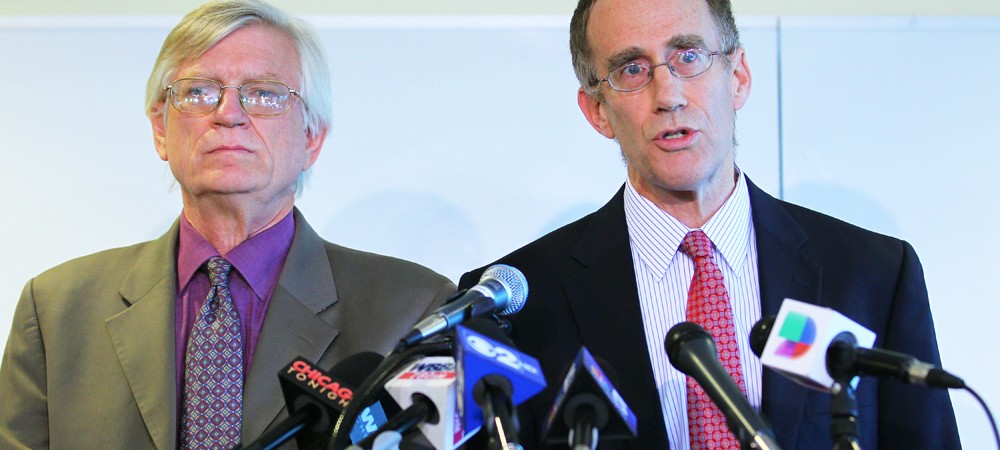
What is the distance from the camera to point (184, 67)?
2.65 meters

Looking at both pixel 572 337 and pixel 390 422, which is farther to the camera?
pixel 572 337

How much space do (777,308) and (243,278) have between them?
50.0 inches

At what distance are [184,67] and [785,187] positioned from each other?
73.8 inches

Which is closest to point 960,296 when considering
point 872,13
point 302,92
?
point 872,13

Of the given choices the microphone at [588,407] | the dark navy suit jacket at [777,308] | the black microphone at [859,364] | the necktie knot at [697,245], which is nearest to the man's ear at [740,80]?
the dark navy suit jacket at [777,308]

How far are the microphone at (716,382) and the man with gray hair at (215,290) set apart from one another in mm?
997

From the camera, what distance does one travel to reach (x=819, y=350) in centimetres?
157

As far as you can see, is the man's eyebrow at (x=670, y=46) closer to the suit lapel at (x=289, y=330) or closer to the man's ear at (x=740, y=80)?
the man's ear at (x=740, y=80)

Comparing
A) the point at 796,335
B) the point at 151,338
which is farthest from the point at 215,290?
the point at 796,335

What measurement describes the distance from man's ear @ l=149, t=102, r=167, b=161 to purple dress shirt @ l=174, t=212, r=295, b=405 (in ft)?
0.71

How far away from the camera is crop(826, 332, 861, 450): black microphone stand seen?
1515mm

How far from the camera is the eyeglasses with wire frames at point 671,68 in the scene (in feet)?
8.01

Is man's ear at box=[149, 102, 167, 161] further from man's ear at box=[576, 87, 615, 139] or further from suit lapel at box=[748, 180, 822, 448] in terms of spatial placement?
suit lapel at box=[748, 180, 822, 448]

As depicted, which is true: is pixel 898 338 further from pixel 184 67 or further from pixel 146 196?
pixel 146 196
